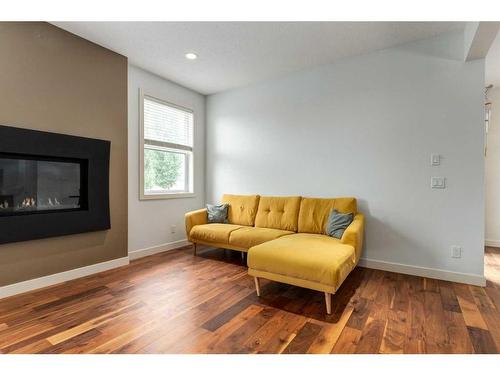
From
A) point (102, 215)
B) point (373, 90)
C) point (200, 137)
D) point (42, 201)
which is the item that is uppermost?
point (373, 90)

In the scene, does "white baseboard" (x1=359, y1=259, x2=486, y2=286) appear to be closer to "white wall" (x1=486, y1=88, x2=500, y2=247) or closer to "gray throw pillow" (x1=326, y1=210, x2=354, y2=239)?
"gray throw pillow" (x1=326, y1=210, x2=354, y2=239)

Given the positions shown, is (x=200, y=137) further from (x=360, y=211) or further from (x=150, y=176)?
(x=360, y=211)

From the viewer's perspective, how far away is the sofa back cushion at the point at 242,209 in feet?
12.8

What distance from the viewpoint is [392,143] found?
3115mm

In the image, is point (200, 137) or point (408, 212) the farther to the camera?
point (200, 137)

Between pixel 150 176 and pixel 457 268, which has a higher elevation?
pixel 150 176

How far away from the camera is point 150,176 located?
3996mm

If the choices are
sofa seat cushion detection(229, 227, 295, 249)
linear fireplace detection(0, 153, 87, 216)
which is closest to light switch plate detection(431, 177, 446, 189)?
sofa seat cushion detection(229, 227, 295, 249)

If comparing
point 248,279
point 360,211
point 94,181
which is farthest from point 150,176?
point 360,211

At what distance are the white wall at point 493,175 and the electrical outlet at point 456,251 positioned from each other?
7.71 feet

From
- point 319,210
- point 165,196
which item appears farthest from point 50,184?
point 319,210

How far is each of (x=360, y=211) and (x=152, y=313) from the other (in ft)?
8.60

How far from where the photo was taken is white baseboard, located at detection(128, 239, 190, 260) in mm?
3645

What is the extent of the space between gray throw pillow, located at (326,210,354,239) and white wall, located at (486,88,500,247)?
309cm
